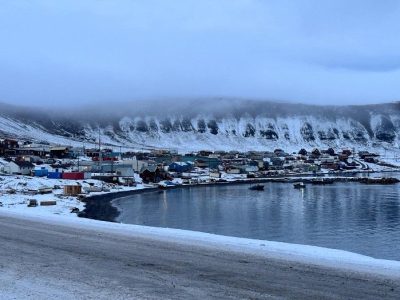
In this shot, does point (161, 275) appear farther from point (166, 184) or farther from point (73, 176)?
point (166, 184)

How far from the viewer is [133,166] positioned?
108 metres

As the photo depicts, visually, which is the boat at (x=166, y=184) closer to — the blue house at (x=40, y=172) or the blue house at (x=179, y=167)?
the blue house at (x=40, y=172)

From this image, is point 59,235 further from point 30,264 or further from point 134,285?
point 134,285

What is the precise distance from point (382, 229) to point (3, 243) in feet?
87.5

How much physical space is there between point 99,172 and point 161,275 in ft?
285

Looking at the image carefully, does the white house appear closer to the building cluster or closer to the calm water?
the building cluster

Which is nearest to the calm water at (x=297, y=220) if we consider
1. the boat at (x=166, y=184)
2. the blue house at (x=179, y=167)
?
the boat at (x=166, y=184)

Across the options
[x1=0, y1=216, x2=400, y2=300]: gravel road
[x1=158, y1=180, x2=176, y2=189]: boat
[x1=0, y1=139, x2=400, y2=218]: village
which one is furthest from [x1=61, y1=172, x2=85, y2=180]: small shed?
[x1=0, y1=216, x2=400, y2=300]: gravel road

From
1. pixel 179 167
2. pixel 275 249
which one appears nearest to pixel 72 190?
pixel 275 249

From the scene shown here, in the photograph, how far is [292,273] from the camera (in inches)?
380

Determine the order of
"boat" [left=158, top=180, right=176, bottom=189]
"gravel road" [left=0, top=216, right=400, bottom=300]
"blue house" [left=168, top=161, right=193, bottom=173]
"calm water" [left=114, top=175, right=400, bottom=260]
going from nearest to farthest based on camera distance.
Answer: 1. "gravel road" [left=0, top=216, right=400, bottom=300]
2. "calm water" [left=114, top=175, right=400, bottom=260]
3. "boat" [left=158, top=180, right=176, bottom=189]
4. "blue house" [left=168, top=161, right=193, bottom=173]

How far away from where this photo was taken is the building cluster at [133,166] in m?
84.2

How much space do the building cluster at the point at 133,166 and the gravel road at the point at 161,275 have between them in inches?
2678

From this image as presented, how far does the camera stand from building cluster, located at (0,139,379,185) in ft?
276
